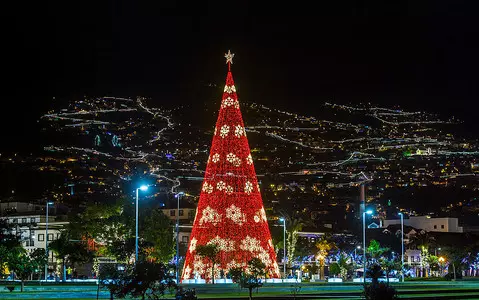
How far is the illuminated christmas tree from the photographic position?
59.2m

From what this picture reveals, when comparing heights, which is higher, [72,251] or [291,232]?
[291,232]

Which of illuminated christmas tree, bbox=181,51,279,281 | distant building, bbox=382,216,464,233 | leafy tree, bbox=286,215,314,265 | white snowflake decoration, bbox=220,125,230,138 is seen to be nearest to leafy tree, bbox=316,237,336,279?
leafy tree, bbox=286,215,314,265

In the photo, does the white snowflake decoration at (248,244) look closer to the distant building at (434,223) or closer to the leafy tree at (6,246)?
the leafy tree at (6,246)

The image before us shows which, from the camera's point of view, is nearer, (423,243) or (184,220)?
(423,243)

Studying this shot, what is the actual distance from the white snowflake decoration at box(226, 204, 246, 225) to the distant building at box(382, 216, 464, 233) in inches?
3005

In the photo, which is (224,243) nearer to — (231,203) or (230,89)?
(231,203)

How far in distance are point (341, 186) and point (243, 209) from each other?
95.6m

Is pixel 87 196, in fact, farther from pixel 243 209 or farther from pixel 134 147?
pixel 243 209

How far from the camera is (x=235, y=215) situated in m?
59.2

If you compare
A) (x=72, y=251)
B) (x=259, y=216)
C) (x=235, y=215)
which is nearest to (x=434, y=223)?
(x=72, y=251)

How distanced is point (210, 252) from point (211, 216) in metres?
2.72

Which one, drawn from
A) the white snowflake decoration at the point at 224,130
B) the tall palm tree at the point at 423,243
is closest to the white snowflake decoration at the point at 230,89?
the white snowflake decoration at the point at 224,130

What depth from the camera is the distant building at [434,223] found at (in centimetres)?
13112

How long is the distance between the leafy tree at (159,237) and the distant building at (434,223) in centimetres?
5720
